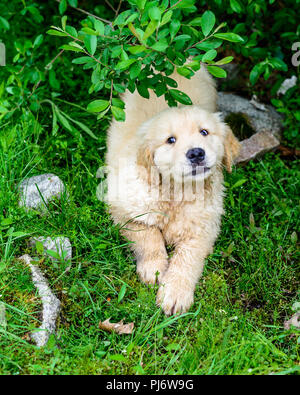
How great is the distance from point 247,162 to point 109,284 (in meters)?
1.74

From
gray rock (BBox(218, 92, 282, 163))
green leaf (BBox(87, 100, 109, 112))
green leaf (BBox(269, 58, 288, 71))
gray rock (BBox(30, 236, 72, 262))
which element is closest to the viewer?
green leaf (BBox(87, 100, 109, 112))

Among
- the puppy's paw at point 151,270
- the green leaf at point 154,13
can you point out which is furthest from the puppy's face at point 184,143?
the green leaf at point 154,13

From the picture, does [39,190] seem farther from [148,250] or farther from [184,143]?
[184,143]

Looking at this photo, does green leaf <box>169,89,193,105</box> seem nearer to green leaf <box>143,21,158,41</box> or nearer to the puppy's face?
the puppy's face

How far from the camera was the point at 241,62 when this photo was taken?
458 centimetres

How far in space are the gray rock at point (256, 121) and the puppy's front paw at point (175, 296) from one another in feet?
4.81

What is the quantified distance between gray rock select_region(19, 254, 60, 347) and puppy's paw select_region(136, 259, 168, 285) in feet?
1.83

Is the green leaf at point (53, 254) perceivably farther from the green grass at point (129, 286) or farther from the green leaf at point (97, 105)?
the green leaf at point (97, 105)

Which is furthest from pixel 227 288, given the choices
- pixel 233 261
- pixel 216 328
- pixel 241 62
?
pixel 241 62

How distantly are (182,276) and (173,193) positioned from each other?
0.51 m

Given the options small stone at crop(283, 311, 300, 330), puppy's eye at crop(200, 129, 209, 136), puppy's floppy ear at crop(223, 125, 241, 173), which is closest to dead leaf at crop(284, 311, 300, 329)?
small stone at crop(283, 311, 300, 330)

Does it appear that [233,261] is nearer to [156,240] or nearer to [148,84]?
[156,240]

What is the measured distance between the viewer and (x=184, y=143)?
8.49 feet

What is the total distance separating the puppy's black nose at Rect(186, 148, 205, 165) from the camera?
250cm
